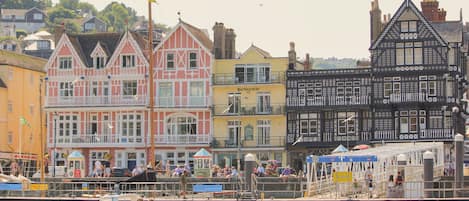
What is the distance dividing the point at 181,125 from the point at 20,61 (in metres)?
17.4

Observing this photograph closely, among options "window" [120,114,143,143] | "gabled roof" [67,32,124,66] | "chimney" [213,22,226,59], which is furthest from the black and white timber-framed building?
"gabled roof" [67,32,124,66]

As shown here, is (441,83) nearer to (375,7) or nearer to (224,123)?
(375,7)

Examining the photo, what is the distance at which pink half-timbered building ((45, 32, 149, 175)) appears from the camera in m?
81.5

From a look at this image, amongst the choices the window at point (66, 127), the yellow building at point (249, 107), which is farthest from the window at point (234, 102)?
the window at point (66, 127)

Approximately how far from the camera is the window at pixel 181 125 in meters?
81.3

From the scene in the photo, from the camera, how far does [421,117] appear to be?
76750 mm

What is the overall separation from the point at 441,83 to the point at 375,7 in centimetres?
770

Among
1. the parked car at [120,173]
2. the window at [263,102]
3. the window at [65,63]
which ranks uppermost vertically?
the window at [65,63]

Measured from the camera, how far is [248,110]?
8019 cm

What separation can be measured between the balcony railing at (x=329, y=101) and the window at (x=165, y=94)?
347 inches

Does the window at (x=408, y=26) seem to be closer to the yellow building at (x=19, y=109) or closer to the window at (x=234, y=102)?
the window at (x=234, y=102)

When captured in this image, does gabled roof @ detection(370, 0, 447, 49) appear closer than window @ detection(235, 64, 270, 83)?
Yes

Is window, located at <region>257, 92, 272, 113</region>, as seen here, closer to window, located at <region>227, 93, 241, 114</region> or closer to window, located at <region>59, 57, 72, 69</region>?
window, located at <region>227, 93, 241, 114</region>

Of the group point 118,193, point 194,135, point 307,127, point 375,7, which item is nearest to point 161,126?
point 194,135
